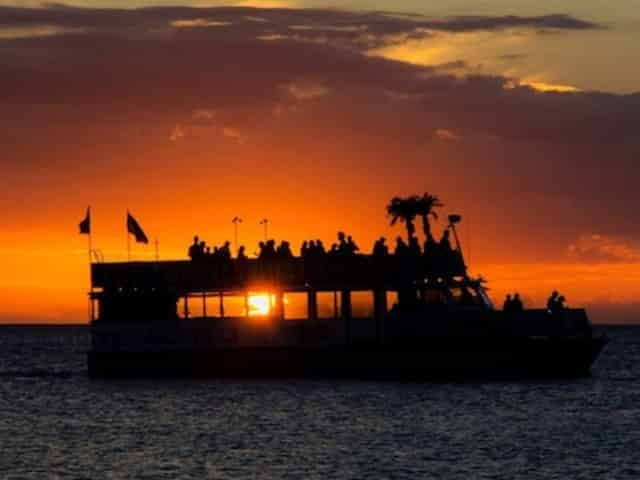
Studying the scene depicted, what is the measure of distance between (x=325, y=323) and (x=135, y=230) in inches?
468

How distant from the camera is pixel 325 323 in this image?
308 feet

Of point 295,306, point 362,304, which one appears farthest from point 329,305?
point 295,306

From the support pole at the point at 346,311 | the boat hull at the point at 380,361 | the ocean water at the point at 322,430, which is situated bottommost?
the ocean water at the point at 322,430

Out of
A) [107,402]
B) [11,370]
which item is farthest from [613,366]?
[107,402]

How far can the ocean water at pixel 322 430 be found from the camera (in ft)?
199

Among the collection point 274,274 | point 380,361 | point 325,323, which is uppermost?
point 274,274

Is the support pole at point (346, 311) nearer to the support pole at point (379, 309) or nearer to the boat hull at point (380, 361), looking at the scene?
the boat hull at point (380, 361)

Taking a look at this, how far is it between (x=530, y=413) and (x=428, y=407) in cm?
488

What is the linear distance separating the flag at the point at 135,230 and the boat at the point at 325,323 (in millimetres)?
1399

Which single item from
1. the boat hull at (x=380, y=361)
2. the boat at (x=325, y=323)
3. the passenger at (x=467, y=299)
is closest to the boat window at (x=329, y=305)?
the boat at (x=325, y=323)

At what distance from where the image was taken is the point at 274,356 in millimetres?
94688

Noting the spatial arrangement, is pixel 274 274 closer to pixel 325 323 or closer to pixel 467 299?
pixel 325 323

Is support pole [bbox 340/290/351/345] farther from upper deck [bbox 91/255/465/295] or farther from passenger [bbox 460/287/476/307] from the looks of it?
passenger [bbox 460/287/476/307]

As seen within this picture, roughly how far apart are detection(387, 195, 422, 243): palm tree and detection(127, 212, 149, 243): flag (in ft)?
44.5
